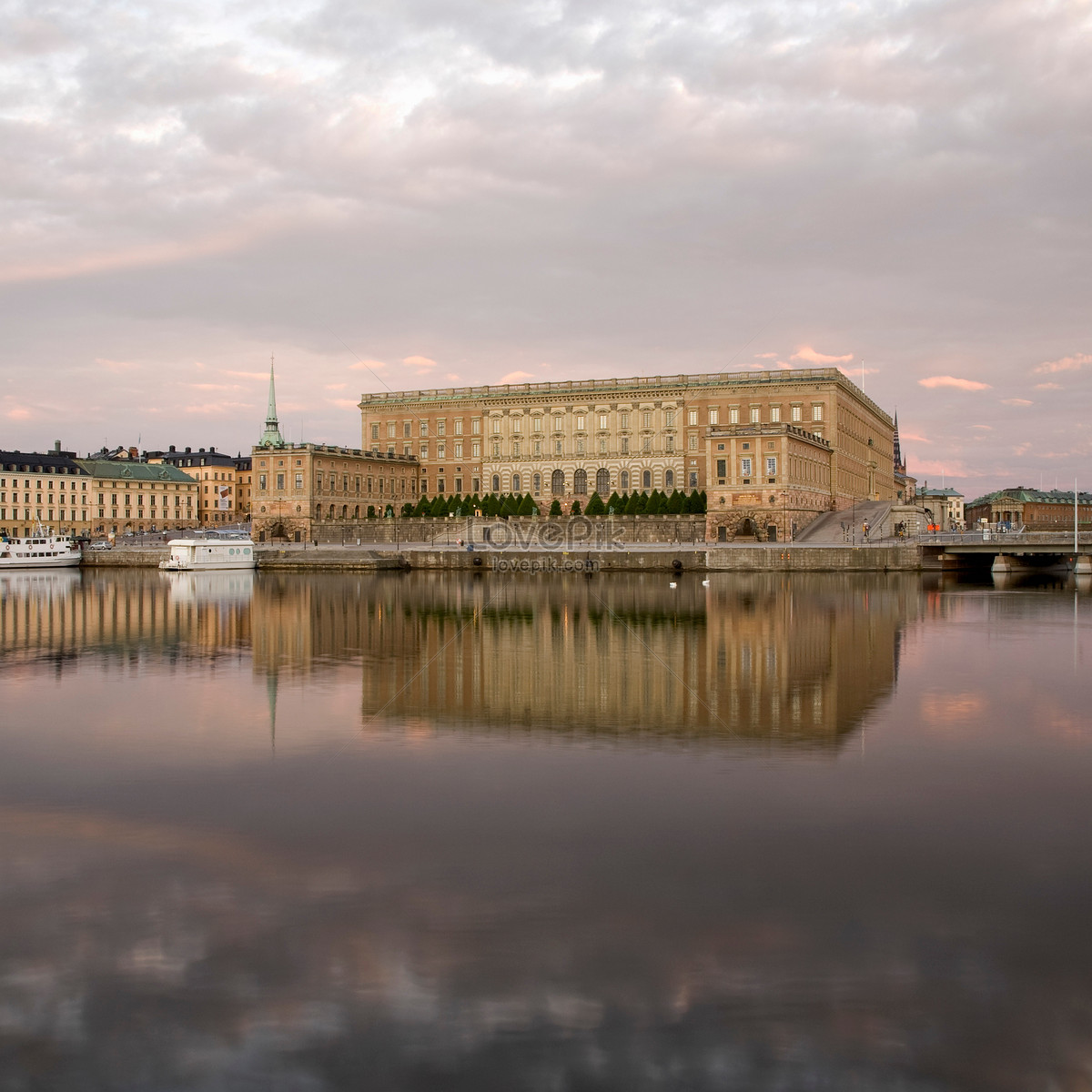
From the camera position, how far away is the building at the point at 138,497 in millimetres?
149875

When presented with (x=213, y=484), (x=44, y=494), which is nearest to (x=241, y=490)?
(x=213, y=484)

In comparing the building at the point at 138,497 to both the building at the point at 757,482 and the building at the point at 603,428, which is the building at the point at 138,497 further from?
the building at the point at 757,482

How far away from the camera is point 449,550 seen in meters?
87.0

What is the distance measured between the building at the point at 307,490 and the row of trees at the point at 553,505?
305 cm

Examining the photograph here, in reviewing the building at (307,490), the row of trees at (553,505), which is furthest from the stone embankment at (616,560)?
the building at (307,490)

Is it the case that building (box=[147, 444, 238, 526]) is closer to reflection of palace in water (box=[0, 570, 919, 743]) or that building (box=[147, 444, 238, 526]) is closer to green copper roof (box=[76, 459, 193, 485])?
green copper roof (box=[76, 459, 193, 485])

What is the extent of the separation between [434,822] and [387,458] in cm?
11312

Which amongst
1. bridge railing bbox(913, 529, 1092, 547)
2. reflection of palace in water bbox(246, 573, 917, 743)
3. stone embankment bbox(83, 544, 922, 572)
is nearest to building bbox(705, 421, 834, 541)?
stone embankment bbox(83, 544, 922, 572)

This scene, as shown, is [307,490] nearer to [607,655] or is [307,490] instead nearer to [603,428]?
[603,428]

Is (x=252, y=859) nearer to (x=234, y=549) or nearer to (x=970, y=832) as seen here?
(x=970, y=832)

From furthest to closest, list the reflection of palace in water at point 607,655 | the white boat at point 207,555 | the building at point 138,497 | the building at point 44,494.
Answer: the building at point 138,497 < the building at point 44,494 < the white boat at point 207,555 < the reflection of palace in water at point 607,655

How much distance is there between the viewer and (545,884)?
411 inches

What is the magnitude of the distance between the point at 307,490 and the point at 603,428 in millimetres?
33474

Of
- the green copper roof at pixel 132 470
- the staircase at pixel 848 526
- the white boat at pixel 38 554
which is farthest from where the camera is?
the green copper roof at pixel 132 470
